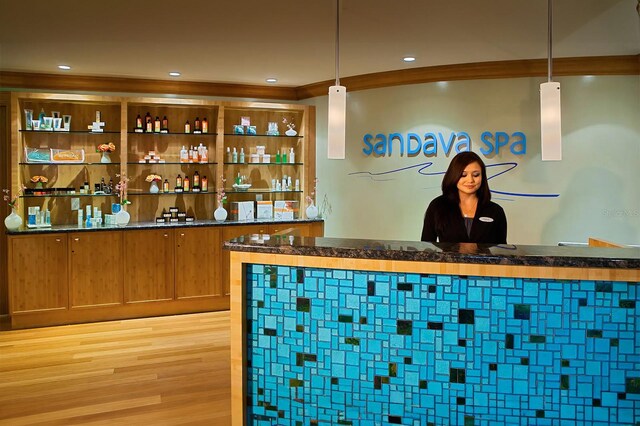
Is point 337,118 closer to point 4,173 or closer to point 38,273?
point 38,273

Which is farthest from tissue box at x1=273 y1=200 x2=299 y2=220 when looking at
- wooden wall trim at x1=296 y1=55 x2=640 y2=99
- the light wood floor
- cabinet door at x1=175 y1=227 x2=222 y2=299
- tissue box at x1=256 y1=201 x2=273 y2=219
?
wooden wall trim at x1=296 y1=55 x2=640 y2=99

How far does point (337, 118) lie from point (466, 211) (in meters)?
1.00

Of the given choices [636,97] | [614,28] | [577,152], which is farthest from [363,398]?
[636,97]

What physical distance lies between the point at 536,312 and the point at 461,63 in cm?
370

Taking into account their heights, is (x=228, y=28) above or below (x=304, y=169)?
above

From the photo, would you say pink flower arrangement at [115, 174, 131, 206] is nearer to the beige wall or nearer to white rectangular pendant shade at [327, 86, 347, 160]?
the beige wall

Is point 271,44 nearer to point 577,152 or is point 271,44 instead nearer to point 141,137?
Answer: point 141,137

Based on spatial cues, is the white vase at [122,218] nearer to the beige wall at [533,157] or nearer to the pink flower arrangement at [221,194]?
the pink flower arrangement at [221,194]

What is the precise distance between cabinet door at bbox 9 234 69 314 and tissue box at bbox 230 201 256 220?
6.36 feet

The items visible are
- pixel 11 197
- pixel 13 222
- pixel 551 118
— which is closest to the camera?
pixel 551 118

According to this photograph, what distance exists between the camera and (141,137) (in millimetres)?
6742

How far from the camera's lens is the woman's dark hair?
3461 millimetres

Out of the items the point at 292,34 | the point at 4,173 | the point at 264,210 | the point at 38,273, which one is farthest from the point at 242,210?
the point at 292,34

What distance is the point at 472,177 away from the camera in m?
3.45
